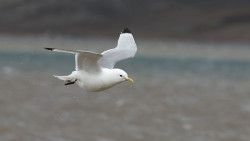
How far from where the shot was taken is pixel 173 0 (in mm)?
176500

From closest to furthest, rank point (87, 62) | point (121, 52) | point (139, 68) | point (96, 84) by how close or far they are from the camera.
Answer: point (96, 84), point (87, 62), point (121, 52), point (139, 68)

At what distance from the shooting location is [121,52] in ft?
34.8

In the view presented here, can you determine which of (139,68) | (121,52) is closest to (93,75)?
(121,52)

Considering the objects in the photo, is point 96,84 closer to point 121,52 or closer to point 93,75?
point 93,75

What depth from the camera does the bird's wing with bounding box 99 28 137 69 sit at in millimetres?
10148

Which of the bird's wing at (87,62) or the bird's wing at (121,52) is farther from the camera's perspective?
the bird's wing at (121,52)

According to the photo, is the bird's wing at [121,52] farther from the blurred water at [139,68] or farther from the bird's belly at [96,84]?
the blurred water at [139,68]

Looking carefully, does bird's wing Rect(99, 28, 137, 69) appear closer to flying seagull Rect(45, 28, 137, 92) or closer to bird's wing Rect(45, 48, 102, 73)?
flying seagull Rect(45, 28, 137, 92)

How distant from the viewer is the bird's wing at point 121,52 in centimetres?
1015

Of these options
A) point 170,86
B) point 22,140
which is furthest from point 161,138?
point 170,86

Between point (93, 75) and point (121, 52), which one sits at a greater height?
point (121, 52)

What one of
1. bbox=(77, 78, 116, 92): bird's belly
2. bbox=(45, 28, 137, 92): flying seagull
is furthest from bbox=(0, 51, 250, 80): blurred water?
bbox=(77, 78, 116, 92): bird's belly

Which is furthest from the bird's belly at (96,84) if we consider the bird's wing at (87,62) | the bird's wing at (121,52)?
the bird's wing at (121,52)

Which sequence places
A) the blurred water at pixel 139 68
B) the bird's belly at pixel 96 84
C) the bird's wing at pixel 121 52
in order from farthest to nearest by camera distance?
1. the blurred water at pixel 139 68
2. the bird's wing at pixel 121 52
3. the bird's belly at pixel 96 84
